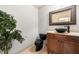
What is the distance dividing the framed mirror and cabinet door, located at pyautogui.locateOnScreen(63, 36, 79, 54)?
0.77m

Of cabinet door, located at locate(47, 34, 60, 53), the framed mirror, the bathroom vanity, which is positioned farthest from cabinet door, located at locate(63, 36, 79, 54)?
the framed mirror

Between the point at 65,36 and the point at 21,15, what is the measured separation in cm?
211

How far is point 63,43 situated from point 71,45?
24cm

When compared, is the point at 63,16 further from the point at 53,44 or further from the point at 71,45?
the point at 71,45

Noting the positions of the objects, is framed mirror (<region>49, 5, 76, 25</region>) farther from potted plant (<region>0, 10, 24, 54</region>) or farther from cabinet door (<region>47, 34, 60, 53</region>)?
potted plant (<region>0, 10, 24, 54</region>)

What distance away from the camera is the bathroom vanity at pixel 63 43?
89.6 inches

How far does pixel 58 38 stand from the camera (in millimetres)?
2719

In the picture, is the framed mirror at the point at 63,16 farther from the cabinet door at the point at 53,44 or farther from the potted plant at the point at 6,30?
the potted plant at the point at 6,30

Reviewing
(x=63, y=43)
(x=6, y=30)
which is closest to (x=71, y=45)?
(x=63, y=43)

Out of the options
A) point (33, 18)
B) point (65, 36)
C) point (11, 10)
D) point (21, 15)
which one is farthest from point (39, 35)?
point (65, 36)

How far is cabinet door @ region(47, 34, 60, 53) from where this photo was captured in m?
2.74

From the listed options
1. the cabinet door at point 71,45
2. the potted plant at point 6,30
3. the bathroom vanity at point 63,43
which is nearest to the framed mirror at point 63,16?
the bathroom vanity at point 63,43

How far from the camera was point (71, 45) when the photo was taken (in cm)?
234

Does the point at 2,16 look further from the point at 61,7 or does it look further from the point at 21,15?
the point at 61,7
